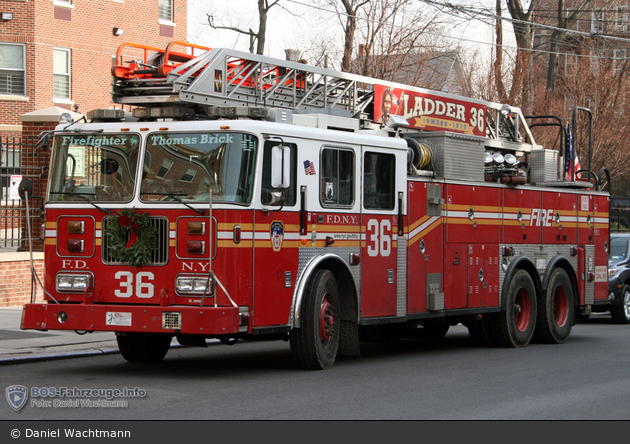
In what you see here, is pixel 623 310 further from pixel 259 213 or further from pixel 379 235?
pixel 259 213

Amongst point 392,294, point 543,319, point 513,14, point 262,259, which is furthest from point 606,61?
point 262,259

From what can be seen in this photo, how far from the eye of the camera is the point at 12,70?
27750 millimetres

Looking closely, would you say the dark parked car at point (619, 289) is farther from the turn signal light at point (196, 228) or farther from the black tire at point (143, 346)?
the turn signal light at point (196, 228)

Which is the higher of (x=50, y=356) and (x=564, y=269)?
(x=564, y=269)

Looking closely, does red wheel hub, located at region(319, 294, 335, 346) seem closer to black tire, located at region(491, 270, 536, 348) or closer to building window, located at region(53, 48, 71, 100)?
black tire, located at region(491, 270, 536, 348)

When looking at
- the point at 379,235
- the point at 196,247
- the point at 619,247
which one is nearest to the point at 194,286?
the point at 196,247

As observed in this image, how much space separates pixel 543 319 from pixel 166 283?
23.1ft

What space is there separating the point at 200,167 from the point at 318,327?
7.17ft

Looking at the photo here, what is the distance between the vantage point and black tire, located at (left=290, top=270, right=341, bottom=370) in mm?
9734

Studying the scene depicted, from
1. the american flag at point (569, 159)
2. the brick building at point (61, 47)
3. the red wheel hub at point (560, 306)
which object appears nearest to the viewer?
the red wheel hub at point (560, 306)

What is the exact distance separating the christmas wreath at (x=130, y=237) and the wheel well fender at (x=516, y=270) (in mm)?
5909

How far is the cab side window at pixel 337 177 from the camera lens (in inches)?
398

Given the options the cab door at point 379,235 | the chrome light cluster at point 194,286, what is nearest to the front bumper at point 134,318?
the chrome light cluster at point 194,286

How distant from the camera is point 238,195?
9.07m
